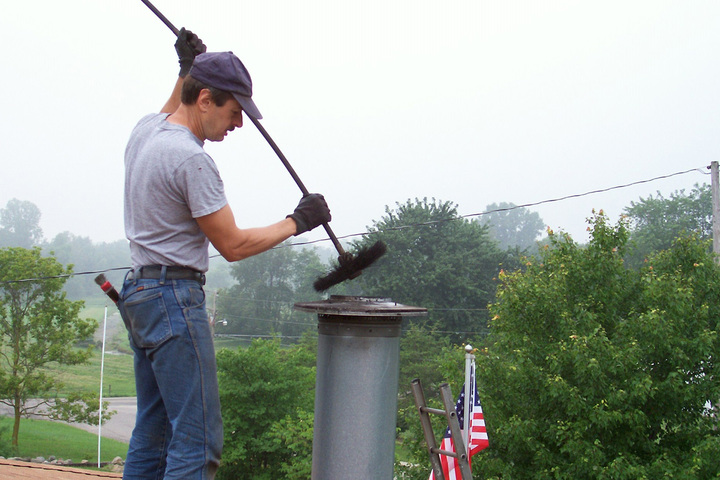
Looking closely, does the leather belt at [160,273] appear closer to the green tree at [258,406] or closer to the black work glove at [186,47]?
the black work glove at [186,47]

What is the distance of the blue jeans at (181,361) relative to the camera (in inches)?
71.7

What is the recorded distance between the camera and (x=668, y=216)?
48.1 meters

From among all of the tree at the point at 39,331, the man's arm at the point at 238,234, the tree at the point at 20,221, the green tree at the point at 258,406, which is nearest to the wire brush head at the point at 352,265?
the man's arm at the point at 238,234

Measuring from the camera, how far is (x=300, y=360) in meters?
23.3

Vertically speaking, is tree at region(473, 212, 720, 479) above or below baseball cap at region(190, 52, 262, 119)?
below

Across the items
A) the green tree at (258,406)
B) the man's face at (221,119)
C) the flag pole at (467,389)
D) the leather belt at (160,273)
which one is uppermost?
the man's face at (221,119)

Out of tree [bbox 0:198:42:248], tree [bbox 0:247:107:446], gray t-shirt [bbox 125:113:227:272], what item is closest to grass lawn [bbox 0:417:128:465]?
tree [bbox 0:247:107:446]

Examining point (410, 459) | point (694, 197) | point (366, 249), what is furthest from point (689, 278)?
point (694, 197)

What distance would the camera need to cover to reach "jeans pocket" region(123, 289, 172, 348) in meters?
1.83

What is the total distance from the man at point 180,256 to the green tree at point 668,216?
45.1 meters

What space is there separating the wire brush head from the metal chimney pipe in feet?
0.56

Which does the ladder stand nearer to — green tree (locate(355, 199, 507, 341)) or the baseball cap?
the baseball cap

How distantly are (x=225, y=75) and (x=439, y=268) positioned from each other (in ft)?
120

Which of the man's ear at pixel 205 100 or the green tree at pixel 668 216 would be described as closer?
the man's ear at pixel 205 100
